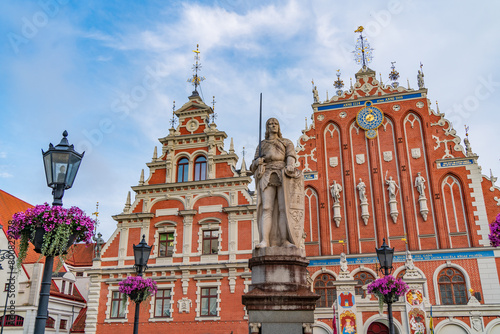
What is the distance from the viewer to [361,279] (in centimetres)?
2262

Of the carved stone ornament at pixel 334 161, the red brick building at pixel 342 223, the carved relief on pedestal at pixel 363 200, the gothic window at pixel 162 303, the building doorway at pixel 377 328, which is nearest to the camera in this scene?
the building doorway at pixel 377 328

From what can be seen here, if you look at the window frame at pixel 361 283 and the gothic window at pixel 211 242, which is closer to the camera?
the window frame at pixel 361 283

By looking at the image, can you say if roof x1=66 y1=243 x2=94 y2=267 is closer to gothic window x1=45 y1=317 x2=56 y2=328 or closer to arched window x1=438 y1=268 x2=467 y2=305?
gothic window x1=45 y1=317 x2=56 y2=328

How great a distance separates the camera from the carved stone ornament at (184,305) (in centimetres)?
2338

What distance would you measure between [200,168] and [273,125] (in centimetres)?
1828

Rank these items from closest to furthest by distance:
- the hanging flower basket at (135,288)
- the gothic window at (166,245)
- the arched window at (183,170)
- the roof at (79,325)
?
the hanging flower basket at (135,288)
the gothic window at (166,245)
the arched window at (183,170)
the roof at (79,325)

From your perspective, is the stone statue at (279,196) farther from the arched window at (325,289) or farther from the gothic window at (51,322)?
the gothic window at (51,322)

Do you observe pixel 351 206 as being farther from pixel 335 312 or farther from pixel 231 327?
pixel 231 327

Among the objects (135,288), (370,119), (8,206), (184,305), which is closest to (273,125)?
(135,288)

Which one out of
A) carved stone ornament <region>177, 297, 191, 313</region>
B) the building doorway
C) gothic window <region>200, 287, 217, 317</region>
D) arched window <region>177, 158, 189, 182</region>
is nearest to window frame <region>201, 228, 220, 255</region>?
gothic window <region>200, 287, 217, 317</region>

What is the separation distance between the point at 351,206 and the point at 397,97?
6967mm

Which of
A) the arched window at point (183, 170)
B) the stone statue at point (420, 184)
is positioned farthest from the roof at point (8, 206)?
the stone statue at point (420, 184)

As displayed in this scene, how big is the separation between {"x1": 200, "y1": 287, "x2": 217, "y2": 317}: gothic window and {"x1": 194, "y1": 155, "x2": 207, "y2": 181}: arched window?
20.7 ft

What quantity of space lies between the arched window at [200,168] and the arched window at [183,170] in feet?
1.80
